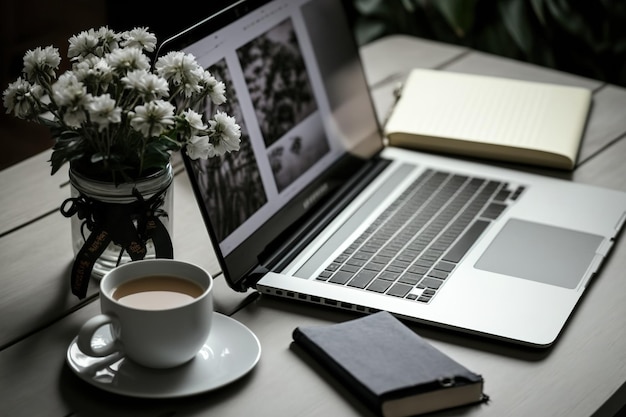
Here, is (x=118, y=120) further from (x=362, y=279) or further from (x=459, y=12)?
(x=459, y=12)

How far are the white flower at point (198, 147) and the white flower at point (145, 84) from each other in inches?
2.8

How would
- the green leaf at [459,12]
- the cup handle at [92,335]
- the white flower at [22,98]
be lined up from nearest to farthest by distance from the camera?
the cup handle at [92,335] → the white flower at [22,98] → the green leaf at [459,12]

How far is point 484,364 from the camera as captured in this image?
3.05 ft

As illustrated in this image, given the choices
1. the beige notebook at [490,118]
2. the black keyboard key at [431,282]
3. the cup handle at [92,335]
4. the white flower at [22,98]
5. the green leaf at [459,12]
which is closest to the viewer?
the cup handle at [92,335]

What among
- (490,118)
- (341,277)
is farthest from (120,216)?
(490,118)

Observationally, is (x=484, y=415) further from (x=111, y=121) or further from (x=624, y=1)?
(x=624, y=1)

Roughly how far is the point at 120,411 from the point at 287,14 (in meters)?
0.62

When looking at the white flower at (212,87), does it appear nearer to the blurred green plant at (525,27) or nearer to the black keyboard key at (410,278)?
the black keyboard key at (410,278)

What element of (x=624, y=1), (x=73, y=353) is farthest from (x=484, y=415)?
(x=624, y=1)

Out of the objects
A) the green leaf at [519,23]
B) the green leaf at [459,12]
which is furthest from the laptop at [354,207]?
the green leaf at [519,23]

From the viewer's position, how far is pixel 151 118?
865 mm

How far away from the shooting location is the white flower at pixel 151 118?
0.86m

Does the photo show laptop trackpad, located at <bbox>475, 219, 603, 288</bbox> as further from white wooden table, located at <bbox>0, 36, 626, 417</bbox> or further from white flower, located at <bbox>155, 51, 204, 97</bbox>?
white flower, located at <bbox>155, 51, 204, 97</bbox>

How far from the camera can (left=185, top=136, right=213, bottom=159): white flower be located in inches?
36.6
